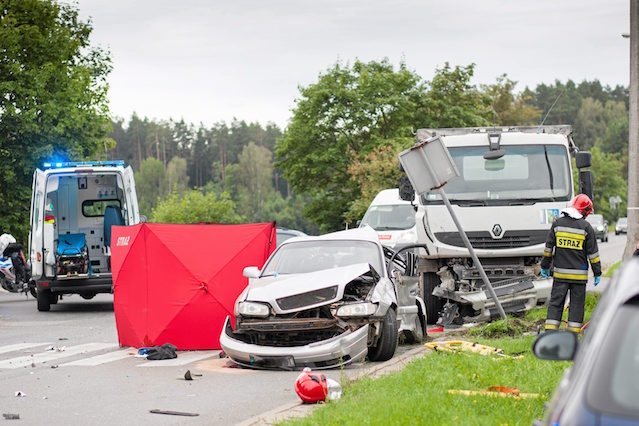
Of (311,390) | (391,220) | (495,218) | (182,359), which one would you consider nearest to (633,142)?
(495,218)

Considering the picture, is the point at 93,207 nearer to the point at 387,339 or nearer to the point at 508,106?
the point at 387,339

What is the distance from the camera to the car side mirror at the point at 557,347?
4840 mm

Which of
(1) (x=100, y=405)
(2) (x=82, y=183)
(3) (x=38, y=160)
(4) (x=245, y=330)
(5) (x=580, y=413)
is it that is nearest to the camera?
(5) (x=580, y=413)

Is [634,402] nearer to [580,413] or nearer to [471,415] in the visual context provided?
[580,413]

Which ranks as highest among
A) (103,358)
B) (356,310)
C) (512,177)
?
(512,177)

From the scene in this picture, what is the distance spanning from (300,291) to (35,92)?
96.1 feet

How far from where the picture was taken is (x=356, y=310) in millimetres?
12664

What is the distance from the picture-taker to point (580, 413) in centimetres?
362

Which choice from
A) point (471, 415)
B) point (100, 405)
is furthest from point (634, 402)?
point (100, 405)

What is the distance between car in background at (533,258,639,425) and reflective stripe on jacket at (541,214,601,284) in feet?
32.6

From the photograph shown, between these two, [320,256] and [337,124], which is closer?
[320,256]

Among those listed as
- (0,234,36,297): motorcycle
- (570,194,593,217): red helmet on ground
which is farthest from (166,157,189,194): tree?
(570,194,593,217): red helmet on ground

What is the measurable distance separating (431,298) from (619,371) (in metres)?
14.5

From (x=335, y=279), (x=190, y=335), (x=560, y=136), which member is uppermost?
(x=560, y=136)
